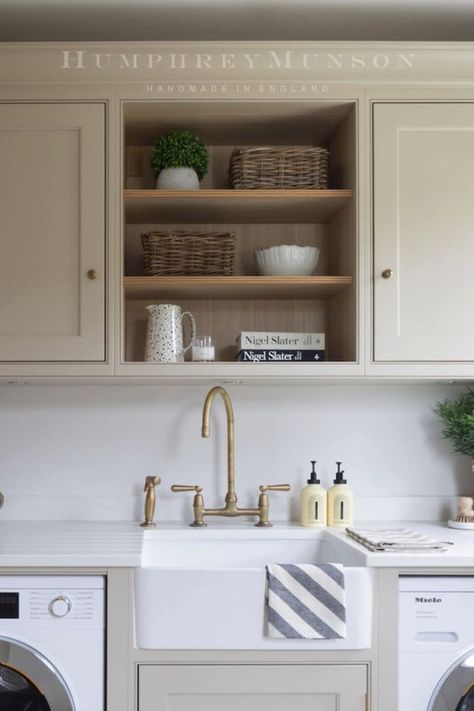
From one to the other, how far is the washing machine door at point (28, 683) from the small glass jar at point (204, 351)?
954 millimetres

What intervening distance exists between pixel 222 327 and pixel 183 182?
505 mm

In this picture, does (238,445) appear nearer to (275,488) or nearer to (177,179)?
(275,488)

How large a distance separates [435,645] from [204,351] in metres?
1.05

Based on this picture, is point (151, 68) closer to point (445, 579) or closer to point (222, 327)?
point (222, 327)

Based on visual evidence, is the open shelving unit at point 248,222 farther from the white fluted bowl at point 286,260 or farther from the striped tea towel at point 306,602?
the striped tea towel at point 306,602

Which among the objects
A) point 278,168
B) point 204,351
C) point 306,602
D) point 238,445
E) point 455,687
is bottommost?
point 455,687

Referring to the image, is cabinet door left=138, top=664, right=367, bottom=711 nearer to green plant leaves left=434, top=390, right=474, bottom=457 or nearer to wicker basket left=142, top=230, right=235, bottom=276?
green plant leaves left=434, top=390, right=474, bottom=457

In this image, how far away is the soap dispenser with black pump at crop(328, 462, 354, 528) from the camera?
2488mm

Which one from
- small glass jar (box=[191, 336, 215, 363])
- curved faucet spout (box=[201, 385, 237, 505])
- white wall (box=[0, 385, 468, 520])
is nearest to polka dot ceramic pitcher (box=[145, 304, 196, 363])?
small glass jar (box=[191, 336, 215, 363])

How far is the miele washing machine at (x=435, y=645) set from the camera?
1.98 metres

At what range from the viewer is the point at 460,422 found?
2510 mm

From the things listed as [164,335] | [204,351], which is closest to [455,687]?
[204,351]

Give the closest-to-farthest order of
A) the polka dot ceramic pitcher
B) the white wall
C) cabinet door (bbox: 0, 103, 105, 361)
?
cabinet door (bbox: 0, 103, 105, 361) → the polka dot ceramic pitcher → the white wall

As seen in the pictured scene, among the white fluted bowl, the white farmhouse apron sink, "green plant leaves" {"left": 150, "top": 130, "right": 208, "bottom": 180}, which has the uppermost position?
"green plant leaves" {"left": 150, "top": 130, "right": 208, "bottom": 180}
